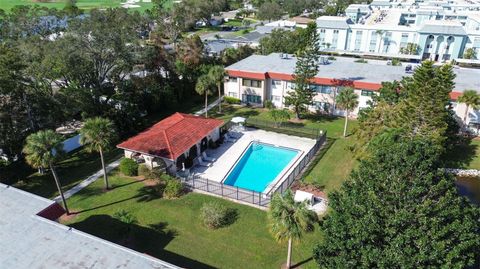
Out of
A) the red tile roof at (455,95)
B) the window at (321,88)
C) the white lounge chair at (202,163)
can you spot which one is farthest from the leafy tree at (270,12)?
the white lounge chair at (202,163)

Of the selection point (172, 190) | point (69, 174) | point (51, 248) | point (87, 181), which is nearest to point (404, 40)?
point (172, 190)

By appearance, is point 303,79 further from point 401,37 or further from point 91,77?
point 401,37

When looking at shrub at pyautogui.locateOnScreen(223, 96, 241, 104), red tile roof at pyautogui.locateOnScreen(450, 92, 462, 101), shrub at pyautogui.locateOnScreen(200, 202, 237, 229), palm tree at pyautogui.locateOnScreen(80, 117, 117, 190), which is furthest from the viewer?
shrub at pyautogui.locateOnScreen(223, 96, 241, 104)

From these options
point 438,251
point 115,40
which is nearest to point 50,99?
point 115,40

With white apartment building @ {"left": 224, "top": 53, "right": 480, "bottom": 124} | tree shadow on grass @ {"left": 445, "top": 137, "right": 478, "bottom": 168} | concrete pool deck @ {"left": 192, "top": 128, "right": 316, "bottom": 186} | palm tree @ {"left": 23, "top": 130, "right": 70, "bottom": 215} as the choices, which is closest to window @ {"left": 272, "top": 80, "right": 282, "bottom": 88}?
white apartment building @ {"left": 224, "top": 53, "right": 480, "bottom": 124}

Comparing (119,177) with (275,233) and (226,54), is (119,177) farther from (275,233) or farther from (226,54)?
(226,54)

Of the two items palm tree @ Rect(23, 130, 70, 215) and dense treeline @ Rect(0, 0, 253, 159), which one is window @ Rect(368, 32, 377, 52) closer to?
dense treeline @ Rect(0, 0, 253, 159)

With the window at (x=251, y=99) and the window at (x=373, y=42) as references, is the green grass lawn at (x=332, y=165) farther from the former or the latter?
the window at (x=373, y=42)
